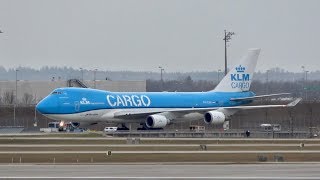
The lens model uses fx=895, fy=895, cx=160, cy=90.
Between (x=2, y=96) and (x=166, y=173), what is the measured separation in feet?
429

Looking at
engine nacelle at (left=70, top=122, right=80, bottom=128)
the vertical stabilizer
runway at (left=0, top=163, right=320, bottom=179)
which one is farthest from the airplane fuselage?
runway at (left=0, top=163, right=320, bottom=179)

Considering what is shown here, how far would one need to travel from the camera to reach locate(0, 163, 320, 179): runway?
44.8m

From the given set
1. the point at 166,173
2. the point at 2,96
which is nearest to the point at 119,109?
the point at 166,173

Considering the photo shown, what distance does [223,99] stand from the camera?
107812 mm

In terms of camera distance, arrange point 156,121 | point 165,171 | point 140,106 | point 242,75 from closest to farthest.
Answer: point 165,171 < point 156,121 < point 140,106 < point 242,75

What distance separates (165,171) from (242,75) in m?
64.3

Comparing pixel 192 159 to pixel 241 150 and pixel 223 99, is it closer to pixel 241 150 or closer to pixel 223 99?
pixel 241 150

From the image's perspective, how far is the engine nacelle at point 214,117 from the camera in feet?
330

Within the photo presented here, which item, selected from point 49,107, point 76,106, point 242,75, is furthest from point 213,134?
point 242,75

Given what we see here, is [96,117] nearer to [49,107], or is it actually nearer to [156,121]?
[49,107]

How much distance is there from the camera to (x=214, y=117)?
100 m

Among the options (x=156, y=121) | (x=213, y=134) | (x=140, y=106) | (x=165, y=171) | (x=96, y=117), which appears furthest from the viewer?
(x=140, y=106)

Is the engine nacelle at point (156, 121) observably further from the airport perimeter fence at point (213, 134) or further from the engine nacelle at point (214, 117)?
the airport perimeter fence at point (213, 134)

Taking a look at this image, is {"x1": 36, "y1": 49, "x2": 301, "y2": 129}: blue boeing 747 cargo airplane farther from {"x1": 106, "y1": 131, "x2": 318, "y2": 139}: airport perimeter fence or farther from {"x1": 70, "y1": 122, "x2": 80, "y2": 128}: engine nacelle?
{"x1": 106, "y1": 131, "x2": 318, "y2": 139}: airport perimeter fence
